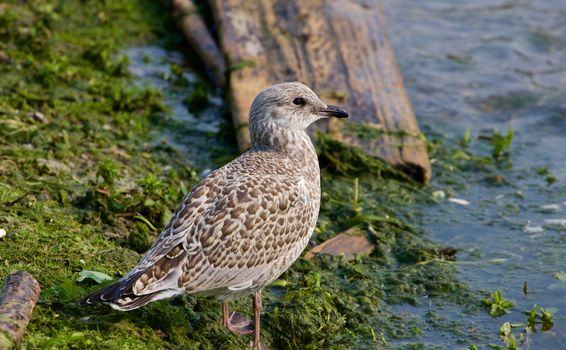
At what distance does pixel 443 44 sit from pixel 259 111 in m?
6.11

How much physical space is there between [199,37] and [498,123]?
335 centimetres

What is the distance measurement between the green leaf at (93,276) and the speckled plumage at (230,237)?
443mm

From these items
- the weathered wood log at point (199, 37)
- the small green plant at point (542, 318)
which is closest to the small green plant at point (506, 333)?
the small green plant at point (542, 318)

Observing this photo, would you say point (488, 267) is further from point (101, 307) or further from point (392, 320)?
point (101, 307)

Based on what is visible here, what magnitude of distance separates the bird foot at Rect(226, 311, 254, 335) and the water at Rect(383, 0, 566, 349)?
1.12 metres

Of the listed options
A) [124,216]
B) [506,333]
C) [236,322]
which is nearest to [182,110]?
[124,216]

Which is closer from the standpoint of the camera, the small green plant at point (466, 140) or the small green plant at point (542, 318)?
the small green plant at point (542, 318)

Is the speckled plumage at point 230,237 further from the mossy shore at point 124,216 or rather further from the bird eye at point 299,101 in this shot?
the bird eye at point 299,101

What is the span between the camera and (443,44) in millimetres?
11836

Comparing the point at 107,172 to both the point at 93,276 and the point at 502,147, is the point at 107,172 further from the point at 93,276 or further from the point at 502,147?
the point at 502,147

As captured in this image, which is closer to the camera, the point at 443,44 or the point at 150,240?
the point at 150,240

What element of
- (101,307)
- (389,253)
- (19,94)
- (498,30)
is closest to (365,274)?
(389,253)

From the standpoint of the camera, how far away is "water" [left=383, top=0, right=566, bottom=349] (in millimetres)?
6512

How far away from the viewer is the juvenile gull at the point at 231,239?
509cm
